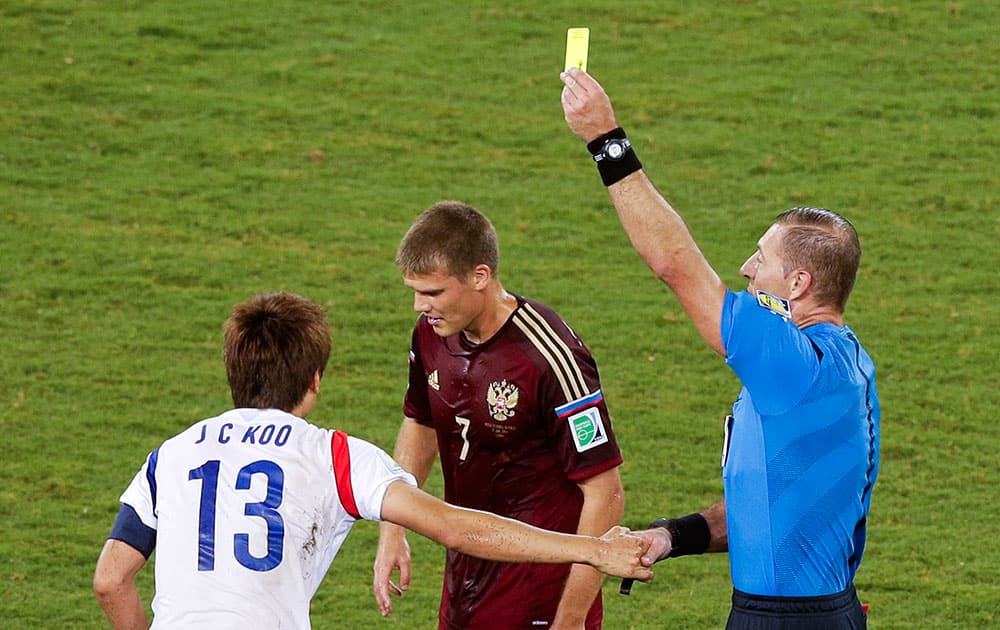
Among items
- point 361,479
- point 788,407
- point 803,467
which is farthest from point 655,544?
point 361,479

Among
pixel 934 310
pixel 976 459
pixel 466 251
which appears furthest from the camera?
pixel 934 310

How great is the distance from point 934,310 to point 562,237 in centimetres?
294

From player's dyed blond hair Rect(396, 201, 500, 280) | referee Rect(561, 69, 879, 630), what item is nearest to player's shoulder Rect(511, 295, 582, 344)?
player's dyed blond hair Rect(396, 201, 500, 280)

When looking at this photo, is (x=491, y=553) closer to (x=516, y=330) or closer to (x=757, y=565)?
(x=757, y=565)

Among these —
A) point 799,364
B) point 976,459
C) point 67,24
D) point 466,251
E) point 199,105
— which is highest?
point 67,24

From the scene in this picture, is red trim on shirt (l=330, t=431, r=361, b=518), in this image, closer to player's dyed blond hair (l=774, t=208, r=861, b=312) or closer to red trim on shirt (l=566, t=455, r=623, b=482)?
red trim on shirt (l=566, t=455, r=623, b=482)

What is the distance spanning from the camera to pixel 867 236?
1174 centimetres

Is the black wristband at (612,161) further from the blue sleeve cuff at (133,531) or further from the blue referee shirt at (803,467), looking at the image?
the blue sleeve cuff at (133,531)

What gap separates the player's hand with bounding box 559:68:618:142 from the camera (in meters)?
3.49

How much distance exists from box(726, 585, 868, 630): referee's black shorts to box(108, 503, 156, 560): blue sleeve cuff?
1520mm

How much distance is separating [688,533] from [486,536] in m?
0.77

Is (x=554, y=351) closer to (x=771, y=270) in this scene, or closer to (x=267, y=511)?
(x=771, y=270)

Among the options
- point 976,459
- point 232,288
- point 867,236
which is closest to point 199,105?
point 232,288

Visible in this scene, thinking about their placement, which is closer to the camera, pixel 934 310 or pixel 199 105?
pixel 934 310
